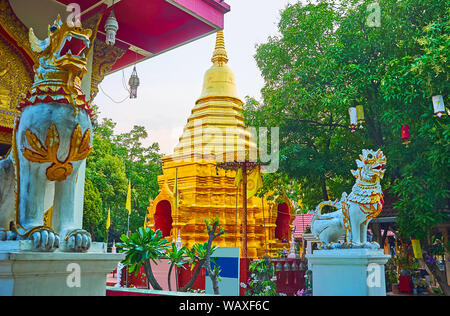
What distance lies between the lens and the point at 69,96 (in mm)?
2410

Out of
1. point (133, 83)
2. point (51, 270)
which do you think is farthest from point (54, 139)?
point (133, 83)

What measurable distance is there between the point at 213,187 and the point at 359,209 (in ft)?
37.7

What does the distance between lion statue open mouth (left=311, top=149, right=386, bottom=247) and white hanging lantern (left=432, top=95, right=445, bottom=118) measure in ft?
10.5

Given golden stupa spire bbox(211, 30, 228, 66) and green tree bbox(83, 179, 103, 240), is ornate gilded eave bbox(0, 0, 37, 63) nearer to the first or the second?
green tree bbox(83, 179, 103, 240)

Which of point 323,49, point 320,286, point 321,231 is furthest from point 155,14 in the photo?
point 323,49

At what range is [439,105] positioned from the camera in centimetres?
703

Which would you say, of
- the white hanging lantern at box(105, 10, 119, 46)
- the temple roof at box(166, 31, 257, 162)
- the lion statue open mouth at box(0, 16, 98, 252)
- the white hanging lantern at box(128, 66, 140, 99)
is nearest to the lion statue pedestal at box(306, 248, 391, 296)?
the lion statue open mouth at box(0, 16, 98, 252)

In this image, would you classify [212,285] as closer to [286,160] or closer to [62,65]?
[62,65]

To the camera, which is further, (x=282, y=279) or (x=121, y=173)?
(x=121, y=173)

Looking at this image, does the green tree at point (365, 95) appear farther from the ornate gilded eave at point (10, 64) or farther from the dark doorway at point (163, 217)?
the dark doorway at point (163, 217)

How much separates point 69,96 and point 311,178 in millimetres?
8646

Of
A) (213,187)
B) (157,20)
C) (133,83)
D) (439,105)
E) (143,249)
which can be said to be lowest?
(143,249)

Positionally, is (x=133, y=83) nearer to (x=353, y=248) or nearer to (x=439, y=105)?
(x=353, y=248)

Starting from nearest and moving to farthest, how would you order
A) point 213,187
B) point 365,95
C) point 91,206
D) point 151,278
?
1. point 151,278
2. point 365,95
3. point 213,187
4. point 91,206
